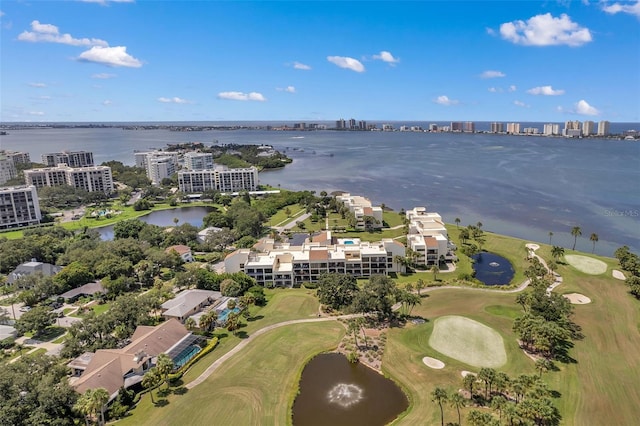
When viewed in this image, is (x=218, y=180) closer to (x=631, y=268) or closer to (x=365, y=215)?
(x=365, y=215)

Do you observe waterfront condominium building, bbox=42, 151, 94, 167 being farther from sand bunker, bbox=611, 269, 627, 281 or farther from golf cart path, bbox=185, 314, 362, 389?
sand bunker, bbox=611, 269, 627, 281

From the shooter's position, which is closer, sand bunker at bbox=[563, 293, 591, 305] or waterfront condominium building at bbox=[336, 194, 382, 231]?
sand bunker at bbox=[563, 293, 591, 305]

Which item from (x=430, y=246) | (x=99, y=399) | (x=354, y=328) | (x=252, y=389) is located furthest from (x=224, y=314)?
(x=430, y=246)

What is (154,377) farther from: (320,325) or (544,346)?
(544,346)

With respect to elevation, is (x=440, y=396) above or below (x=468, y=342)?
above

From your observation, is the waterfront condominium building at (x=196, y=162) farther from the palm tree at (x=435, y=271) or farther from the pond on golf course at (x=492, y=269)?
the palm tree at (x=435, y=271)

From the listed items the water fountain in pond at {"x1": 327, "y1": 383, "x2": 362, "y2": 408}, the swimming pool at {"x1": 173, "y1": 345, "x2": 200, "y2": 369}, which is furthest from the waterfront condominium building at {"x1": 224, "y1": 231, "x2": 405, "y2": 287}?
the water fountain in pond at {"x1": 327, "y1": 383, "x2": 362, "y2": 408}
